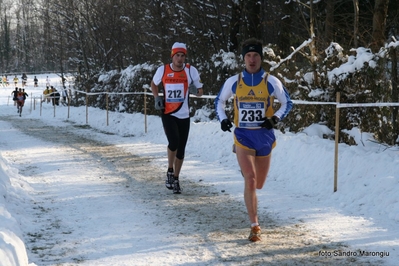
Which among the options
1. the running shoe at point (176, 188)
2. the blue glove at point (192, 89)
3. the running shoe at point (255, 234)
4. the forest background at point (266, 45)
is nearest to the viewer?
the running shoe at point (255, 234)

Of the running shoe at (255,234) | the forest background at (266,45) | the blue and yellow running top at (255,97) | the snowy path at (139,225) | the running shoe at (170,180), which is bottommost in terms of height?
the snowy path at (139,225)

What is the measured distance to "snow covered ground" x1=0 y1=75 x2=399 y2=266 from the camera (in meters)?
4.89

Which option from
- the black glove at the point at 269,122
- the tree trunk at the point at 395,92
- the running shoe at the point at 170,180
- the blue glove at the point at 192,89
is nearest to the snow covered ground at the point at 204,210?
the running shoe at the point at 170,180

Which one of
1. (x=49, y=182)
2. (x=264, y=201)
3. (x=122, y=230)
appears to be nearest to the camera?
(x=122, y=230)

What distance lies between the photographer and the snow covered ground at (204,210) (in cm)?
489

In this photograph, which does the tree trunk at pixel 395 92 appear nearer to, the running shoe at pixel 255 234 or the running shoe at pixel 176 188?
the running shoe at pixel 176 188

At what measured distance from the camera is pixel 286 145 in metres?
9.68

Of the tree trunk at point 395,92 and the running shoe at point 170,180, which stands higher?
the tree trunk at point 395,92

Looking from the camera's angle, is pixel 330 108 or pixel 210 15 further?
pixel 210 15

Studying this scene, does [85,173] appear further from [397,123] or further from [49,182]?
[397,123]

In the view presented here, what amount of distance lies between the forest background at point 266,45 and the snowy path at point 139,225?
3.02 meters

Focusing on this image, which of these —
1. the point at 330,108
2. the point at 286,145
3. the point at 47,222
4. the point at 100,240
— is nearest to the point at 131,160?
the point at 286,145

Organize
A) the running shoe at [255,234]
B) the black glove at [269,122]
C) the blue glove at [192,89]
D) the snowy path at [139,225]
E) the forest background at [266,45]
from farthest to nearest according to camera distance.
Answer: the forest background at [266,45] < the blue glove at [192,89] < the black glove at [269,122] < the running shoe at [255,234] < the snowy path at [139,225]

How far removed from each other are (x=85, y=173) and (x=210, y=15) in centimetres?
1148
